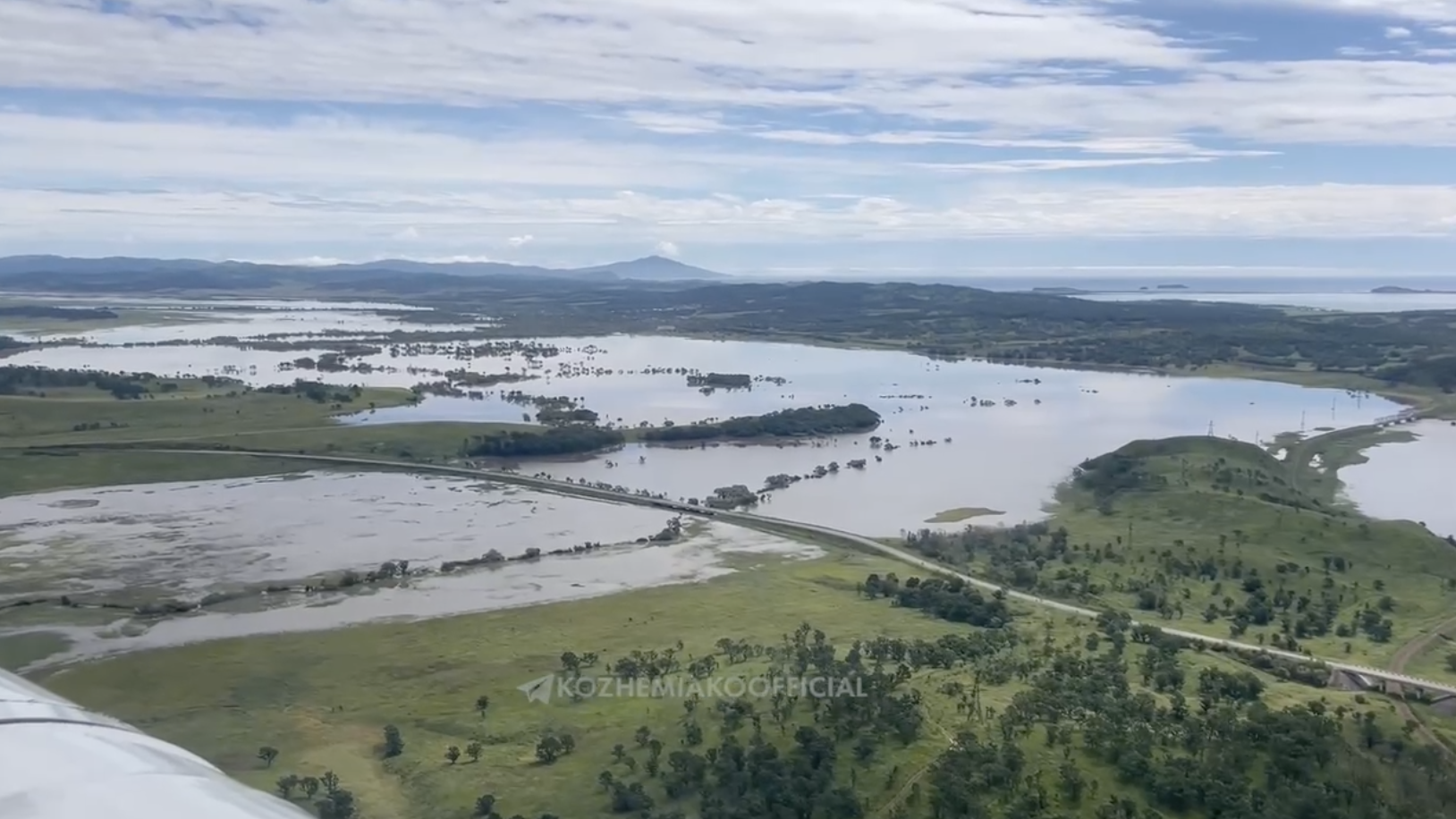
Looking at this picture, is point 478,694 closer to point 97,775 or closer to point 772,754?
point 772,754

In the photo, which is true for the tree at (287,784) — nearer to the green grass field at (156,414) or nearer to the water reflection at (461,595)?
the water reflection at (461,595)

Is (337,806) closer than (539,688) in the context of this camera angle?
Yes

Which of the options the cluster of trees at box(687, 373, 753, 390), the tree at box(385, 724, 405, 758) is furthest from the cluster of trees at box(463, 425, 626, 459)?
the tree at box(385, 724, 405, 758)

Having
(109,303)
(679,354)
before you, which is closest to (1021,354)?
(679,354)

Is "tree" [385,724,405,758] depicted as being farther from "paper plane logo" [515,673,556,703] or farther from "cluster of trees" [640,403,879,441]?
"cluster of trees" [640,403,879,441]

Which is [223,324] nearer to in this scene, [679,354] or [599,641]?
[679,354]

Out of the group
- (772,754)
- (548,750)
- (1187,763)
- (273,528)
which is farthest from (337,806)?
(273,528)
